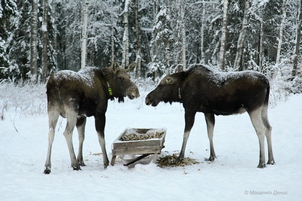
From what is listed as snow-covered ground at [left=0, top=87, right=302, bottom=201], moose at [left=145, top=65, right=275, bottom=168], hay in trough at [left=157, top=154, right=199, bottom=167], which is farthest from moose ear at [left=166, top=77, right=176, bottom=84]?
snow-covered ground at [left=0, top=87, right=302, bottom=201]

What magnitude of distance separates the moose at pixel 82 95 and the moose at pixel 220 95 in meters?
1.00

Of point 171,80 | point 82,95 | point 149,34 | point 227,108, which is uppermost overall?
point 149,34

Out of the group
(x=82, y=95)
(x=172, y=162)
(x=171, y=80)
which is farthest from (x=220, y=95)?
(x=82, y=95)

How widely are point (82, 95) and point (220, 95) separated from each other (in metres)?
2.97

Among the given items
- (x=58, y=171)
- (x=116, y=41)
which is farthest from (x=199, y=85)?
(x=116, y=41)

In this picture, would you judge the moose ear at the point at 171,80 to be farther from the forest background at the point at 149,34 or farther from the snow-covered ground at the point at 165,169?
the forest background at the point at 149,34

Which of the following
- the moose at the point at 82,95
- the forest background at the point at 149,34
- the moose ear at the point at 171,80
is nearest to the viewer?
the moose at the point at 82,95

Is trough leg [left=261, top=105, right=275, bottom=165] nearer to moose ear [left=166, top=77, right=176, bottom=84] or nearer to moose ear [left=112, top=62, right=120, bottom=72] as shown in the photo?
moose ear [left=166, top=77, right=176, bottom=84]

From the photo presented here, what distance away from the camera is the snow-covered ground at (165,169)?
4129mm

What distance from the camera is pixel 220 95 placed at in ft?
19.8

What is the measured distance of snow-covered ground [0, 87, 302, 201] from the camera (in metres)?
4.13

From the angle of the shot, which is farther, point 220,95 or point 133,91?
point 133,91

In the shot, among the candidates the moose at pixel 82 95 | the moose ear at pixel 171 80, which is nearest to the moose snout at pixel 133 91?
the moose at pixel 82 95

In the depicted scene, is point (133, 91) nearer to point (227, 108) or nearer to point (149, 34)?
point (227, 108)
